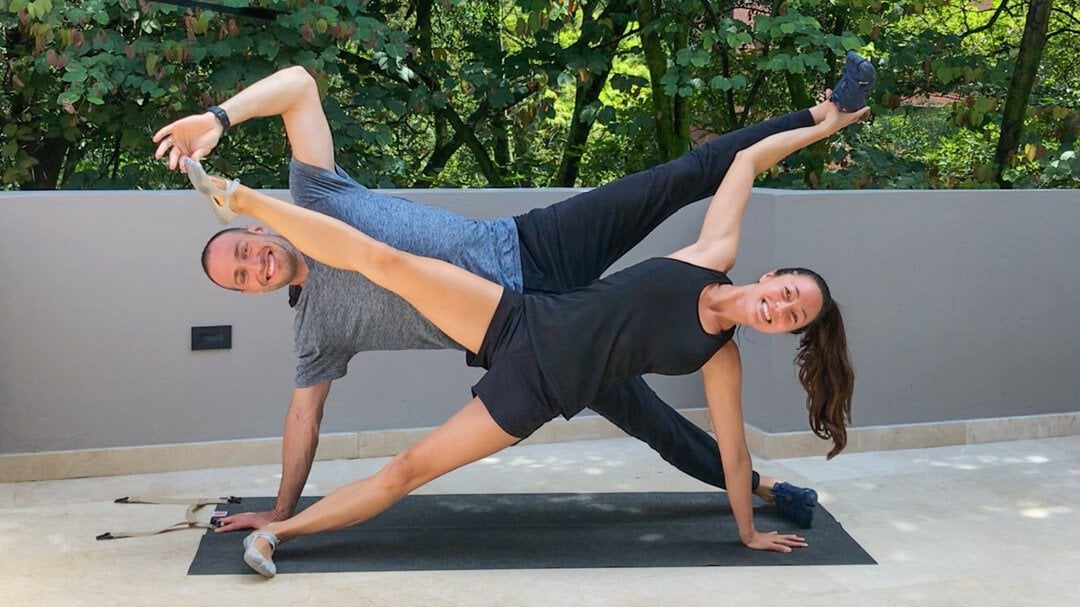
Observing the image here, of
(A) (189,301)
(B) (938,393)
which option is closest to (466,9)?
(A) (189,301)

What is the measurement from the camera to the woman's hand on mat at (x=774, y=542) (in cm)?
333

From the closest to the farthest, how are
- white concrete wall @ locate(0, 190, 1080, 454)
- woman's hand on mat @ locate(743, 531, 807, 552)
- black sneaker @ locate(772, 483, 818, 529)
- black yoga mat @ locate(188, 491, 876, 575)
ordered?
black yoga mat @ locate(188, 491, 876, 575)
woman's hand on mat @ locate(743, 531, 807, 552)
black sneaker @ locate(772, 483, 818, 529)
white concrete wall @ locate(0, 190, 1080, 454)

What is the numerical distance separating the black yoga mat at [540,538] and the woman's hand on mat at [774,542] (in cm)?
2

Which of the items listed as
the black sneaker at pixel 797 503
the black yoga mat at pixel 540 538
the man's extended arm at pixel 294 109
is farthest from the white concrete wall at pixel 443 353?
the man's extended arm at pixel 294 109

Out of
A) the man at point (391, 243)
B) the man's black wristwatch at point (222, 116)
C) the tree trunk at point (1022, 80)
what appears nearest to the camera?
the man's black wristwatch at point (222, 116)

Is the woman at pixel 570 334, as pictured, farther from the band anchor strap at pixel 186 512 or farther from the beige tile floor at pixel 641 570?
the band anchor strap at pixel 186 512

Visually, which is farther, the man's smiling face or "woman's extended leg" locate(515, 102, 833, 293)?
"woman's extended leg" locate(515, 102, 833, 293)

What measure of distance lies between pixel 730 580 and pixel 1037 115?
3.38m

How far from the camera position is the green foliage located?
4613mm

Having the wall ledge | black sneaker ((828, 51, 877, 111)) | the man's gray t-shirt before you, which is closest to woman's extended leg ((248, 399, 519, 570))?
the man's gray t-shirt

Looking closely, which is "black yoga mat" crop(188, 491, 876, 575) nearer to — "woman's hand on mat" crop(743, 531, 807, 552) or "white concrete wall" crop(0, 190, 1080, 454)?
"woman's hand on mat" crop(743, 531, 807, 552)

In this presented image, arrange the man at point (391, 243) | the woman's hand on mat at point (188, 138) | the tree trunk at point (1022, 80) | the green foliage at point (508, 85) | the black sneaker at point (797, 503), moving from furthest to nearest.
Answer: the tree trunk at point (1022, 80) → the green foliage at point (508, 85) → the black sneaker at point (797, 503) → the man at point (391, 243) → the woman's hand on mat at point (188, 138)

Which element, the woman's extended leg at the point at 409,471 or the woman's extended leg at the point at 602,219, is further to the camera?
the woman's extended leg at the point at 602,219

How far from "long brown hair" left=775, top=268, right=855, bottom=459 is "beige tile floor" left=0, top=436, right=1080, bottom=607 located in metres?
0.38
